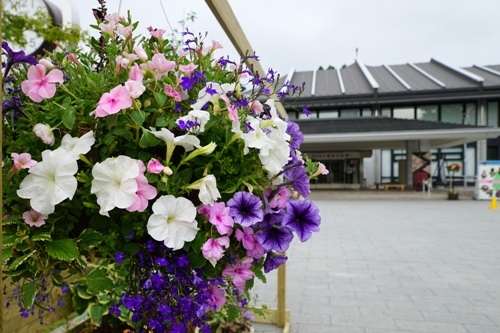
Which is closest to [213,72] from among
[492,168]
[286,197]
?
[286,197]

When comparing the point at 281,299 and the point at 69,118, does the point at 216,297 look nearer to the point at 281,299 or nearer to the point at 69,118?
the point at 69,118

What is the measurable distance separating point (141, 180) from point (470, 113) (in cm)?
2777

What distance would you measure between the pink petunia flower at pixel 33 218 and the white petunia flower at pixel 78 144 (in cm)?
16

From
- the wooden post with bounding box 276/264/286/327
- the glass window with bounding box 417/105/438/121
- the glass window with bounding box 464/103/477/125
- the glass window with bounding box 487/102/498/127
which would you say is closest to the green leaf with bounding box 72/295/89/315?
the wooden post with bounding box 276/264/286/327

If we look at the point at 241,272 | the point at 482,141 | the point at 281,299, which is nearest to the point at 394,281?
the point at 281,299

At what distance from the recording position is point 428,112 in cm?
2455

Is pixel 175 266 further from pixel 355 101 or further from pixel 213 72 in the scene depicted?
pixel 355 101

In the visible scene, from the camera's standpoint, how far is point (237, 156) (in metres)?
0.96

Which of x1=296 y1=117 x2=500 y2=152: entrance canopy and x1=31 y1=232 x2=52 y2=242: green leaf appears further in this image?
x1=296 y1=117 x2=500 y2=152: entrance canopy

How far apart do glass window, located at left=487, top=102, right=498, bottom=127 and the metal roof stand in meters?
1.67

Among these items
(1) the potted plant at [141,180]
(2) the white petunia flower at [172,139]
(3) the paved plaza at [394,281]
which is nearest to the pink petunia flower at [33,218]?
(1) the potted plant at [141,180]

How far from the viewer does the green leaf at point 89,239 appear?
0.86 m

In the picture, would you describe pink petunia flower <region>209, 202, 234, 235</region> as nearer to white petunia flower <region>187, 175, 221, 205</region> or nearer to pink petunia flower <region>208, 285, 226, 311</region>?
white petunia flower <region>187, 175, 221, 205</region>

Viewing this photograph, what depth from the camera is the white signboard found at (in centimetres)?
1512
